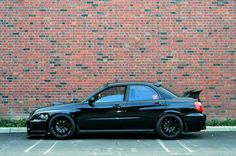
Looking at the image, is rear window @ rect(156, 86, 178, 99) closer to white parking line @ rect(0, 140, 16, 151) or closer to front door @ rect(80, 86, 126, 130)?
front door @ rect(80, 86, 126, 130)

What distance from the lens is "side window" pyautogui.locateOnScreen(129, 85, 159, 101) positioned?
11.6 metres

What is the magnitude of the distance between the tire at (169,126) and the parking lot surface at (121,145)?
197 mm

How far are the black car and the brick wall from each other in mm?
3045

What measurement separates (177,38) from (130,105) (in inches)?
159

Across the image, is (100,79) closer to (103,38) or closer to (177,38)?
(103,38)

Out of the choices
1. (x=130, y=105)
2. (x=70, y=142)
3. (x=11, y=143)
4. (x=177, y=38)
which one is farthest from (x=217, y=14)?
(x=11, y=143)

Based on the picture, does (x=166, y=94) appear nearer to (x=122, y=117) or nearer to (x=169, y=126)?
(x=169, y=126)

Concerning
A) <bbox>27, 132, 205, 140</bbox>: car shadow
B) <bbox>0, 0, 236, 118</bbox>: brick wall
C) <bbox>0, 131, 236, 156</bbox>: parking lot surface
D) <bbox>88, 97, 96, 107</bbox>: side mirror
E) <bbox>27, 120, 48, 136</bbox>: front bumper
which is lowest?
<bbox>0, 131, 236, 156</bbox>: parking lot surface

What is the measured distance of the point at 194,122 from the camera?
11312mm

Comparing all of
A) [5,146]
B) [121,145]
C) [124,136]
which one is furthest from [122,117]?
[5,146]

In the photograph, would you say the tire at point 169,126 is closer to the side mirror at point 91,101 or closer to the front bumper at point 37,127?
the side mirror at point 91,101

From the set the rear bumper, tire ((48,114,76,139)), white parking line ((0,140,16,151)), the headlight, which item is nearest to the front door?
tire ((48,114,76,139))

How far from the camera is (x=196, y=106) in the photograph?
37.4ft

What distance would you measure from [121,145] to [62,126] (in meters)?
1.91
